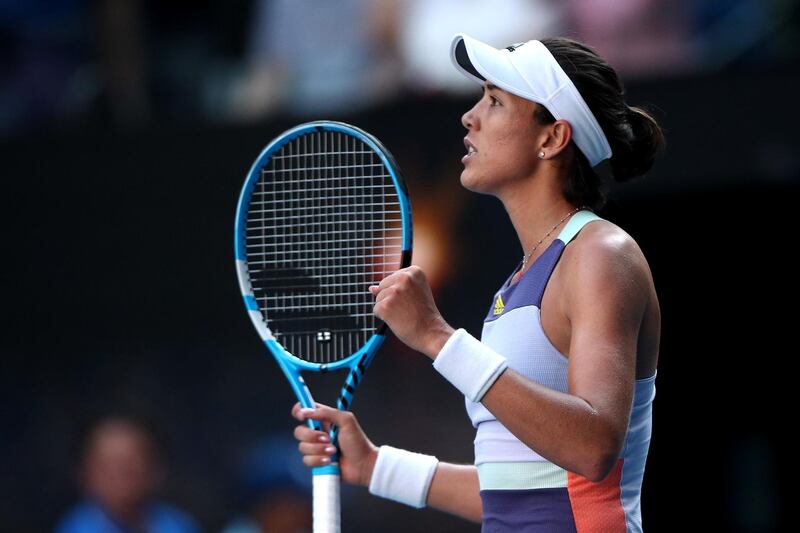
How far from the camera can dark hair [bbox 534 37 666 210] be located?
2080mm

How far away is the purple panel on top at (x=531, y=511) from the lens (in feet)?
6.15

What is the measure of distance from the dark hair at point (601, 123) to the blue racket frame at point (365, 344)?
0.30 meters

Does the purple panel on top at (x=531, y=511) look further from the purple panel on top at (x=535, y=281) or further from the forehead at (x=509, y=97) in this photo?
the forehead at (x=509, y=97)

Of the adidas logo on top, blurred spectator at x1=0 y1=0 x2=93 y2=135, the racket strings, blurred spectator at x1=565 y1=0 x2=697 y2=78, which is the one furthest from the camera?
blurred spectator at x1=0 y1=0 x2=93 y2=135

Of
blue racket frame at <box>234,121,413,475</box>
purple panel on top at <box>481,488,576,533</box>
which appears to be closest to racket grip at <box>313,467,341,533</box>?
blue racket frame at <box>234,121,413,475</box>

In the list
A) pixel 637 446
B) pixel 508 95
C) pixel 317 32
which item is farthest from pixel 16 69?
pixel 637 446

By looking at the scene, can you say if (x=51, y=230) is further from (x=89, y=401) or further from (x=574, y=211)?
(x=574, y=211)

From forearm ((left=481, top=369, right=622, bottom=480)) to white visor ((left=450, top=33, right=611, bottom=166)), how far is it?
50 centimetres

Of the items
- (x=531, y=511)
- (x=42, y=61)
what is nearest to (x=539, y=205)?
(x=531, y=511)

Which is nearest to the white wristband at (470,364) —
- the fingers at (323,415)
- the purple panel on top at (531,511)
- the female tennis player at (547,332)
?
the female tennis player at (547,332)

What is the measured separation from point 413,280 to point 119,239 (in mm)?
3107

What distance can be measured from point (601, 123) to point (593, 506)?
627mm

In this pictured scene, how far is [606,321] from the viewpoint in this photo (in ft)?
5.84

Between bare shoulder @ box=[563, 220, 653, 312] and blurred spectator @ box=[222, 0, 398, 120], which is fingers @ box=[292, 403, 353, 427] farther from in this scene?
blurred spectator @ box=[222, 0, 398, 120]
